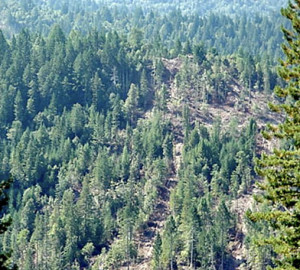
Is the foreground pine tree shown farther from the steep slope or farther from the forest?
the steep slope

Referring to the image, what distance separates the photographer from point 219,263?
106 meters

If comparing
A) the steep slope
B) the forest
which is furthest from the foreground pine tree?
the steep slope

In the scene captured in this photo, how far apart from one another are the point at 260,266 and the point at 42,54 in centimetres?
9423

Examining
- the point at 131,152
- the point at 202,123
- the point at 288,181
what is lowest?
the point at 131,152

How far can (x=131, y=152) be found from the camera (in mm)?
139375

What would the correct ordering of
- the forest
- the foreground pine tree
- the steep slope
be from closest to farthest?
1. the foreground pine tree
2. the forest
3. the steep slope

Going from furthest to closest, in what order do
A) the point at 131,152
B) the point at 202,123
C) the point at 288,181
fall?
the point at 202,123, the point at 131,152, the point at 288,181

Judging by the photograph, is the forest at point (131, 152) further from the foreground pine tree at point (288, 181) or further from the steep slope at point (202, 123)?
the foreground pine tree at point (288, 181)

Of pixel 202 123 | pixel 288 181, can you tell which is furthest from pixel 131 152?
pixel 288 181

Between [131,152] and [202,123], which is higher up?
[202,123]

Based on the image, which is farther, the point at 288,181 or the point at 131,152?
the point at 131,152

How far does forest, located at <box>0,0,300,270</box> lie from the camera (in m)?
108

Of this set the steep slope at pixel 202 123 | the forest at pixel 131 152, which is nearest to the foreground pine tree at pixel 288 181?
the forest at pixel 131 152

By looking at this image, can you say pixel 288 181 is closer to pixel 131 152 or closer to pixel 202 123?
pixel 131 152
